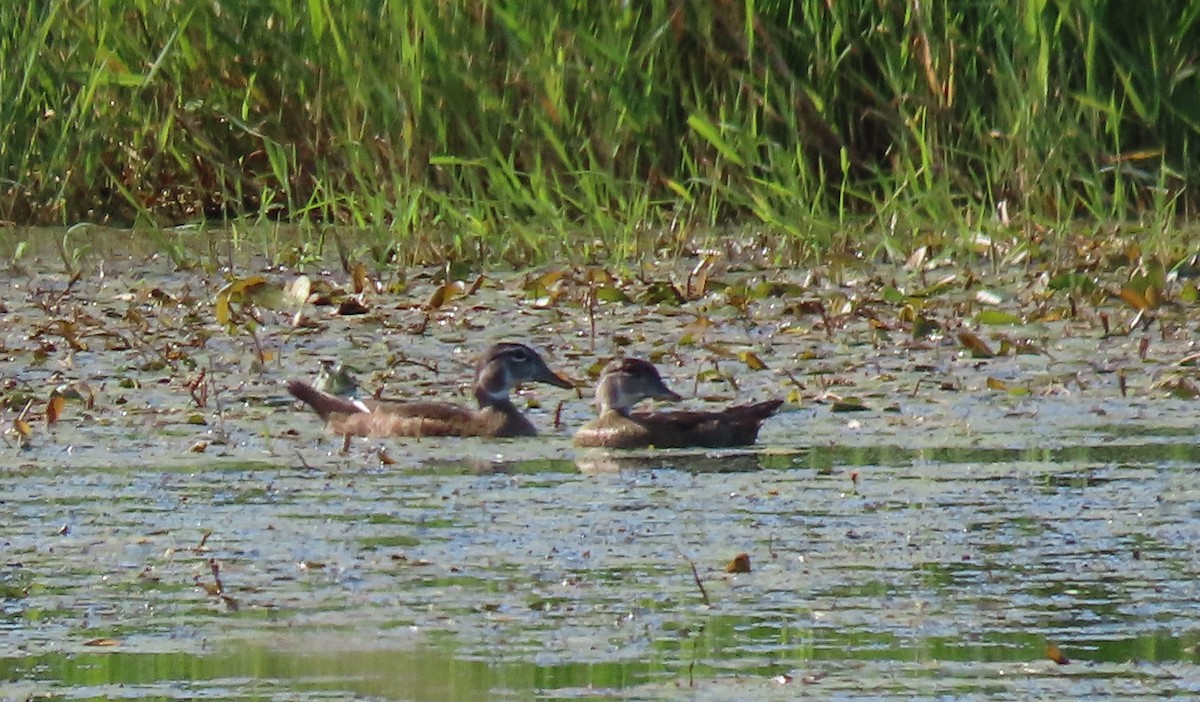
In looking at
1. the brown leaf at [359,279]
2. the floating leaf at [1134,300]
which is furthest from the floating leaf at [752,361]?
the brown leaf at [359,279]

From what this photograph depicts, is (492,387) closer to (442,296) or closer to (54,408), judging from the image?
(54,408)

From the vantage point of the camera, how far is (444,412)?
648 cm

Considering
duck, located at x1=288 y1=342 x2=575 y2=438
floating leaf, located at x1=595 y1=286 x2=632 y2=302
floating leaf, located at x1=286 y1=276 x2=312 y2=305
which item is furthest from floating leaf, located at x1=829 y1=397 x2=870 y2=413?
floating leaf, located at x1=286 y1=276 x2=312 y2=305

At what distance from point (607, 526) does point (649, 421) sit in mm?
1178

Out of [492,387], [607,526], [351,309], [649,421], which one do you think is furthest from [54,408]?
[351,309]

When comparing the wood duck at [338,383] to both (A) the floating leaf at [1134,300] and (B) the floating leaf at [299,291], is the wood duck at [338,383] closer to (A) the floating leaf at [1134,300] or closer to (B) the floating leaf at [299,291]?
(B) the floating leaf at [299,291]

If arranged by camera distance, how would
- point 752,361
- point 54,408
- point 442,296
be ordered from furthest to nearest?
point 442,296, point 752,361, point 54,408

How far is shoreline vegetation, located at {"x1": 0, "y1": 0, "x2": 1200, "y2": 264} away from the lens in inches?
359

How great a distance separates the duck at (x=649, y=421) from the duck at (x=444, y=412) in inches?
8.2

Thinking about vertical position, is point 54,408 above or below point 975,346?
below

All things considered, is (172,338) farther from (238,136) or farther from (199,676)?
(199,676)

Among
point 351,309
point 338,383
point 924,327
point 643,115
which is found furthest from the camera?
point 643,115

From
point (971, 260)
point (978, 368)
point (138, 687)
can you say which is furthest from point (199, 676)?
point (971, 260)

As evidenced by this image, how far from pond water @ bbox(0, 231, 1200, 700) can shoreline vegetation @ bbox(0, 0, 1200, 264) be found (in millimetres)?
1207
